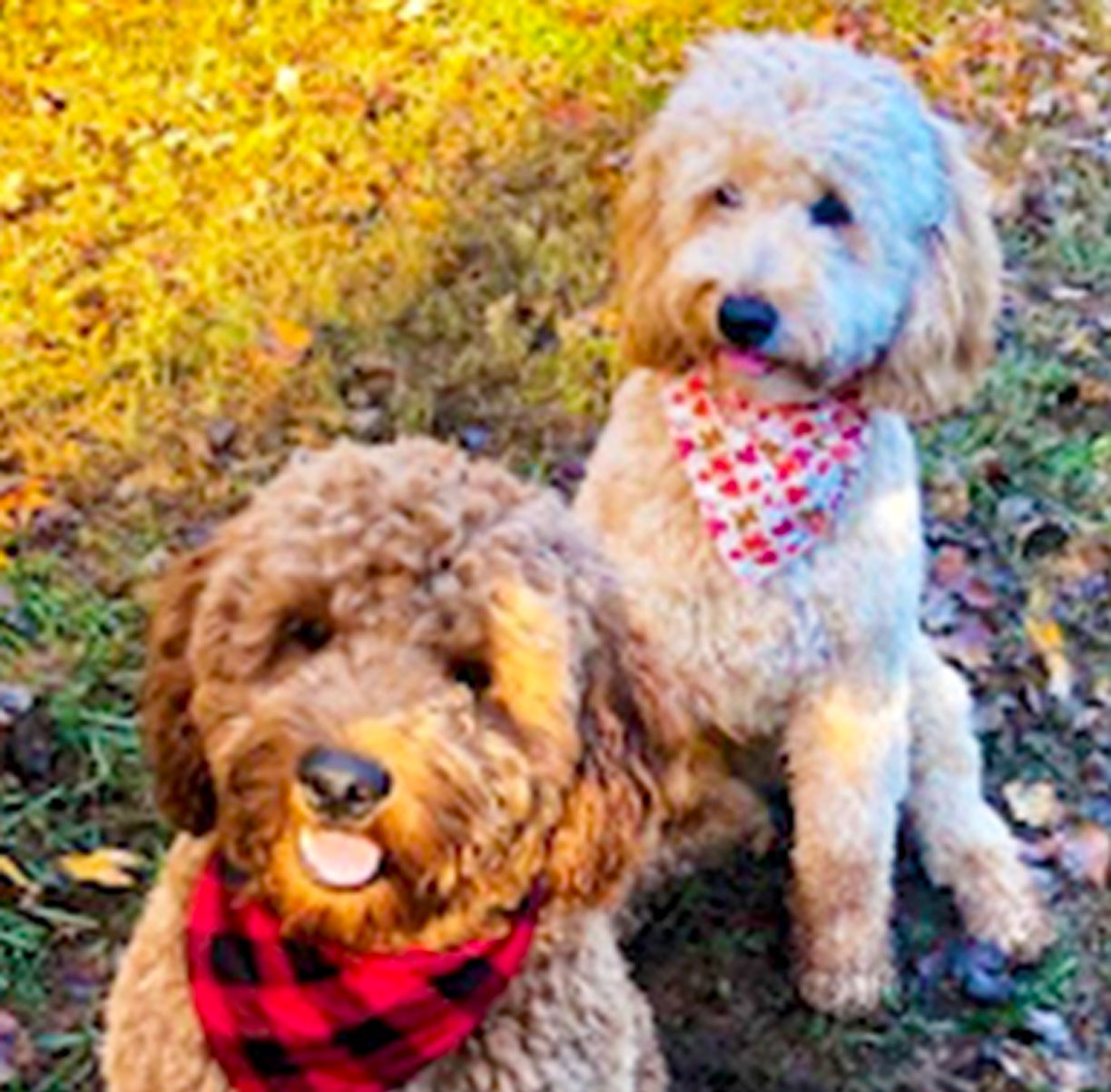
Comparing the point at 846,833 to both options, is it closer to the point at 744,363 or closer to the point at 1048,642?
the point at 744,363

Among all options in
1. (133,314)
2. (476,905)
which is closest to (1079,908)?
(476,905)

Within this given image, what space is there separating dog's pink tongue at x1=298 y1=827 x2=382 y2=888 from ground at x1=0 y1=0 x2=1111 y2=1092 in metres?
1.30

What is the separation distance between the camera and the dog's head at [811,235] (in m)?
3.80

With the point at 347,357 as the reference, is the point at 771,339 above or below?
above

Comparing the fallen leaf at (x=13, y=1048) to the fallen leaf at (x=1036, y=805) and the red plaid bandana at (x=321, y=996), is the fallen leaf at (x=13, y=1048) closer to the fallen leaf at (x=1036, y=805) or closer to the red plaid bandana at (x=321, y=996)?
Answer: the red plaid bandana at (x=321, y=996)

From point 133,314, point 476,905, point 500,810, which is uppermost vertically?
point 500,810

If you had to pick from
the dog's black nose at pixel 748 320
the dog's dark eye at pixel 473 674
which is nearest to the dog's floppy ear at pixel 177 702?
the dog's dark eye at pixel 473 674

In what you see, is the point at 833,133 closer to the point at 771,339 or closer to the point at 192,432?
the point at 771,339

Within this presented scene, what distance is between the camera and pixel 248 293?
562cm

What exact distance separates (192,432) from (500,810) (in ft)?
8.34

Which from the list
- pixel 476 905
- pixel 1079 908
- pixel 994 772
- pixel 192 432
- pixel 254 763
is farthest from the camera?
pixel 192 432

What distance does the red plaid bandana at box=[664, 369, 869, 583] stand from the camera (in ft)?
12.9

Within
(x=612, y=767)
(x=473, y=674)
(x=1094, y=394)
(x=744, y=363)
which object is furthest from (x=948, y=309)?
(x=1094, y=394)

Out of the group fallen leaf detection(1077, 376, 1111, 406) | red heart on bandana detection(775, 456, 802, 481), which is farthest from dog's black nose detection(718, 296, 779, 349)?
fallen leaf detection(1077, 376, 1111, 406)
